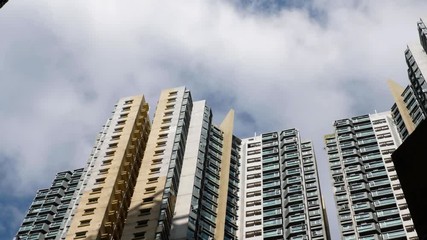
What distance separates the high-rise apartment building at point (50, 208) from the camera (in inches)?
3189

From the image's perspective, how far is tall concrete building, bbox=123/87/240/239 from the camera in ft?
199

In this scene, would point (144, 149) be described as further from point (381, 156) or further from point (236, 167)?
point (381, 156)

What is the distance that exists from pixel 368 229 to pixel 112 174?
28.4m

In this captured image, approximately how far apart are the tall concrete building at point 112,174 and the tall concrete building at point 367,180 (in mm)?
24505

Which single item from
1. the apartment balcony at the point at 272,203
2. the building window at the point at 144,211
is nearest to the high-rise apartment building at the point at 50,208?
the building window at the point at 144,211

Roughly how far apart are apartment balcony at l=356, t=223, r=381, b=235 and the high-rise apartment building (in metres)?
34.7

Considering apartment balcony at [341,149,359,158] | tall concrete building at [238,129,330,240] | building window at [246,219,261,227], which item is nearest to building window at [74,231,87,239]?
tall concrete building at [238,129,330,240]

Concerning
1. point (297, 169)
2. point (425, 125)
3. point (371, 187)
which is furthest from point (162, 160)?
point (425, 125)

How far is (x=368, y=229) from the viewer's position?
6856 cm

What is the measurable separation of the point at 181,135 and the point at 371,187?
23425 millimetres

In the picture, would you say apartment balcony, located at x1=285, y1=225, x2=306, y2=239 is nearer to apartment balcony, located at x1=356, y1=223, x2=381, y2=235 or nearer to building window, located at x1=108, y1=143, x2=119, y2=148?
apartment balcony, located at x1=356, y1=223, x2=381, y2=235

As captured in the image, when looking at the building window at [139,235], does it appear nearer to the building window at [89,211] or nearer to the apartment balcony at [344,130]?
the building window at [89,211]

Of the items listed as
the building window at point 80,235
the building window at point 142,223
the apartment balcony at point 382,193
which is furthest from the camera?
the apartment balcony at point 382,193

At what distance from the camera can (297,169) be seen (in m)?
78.5
